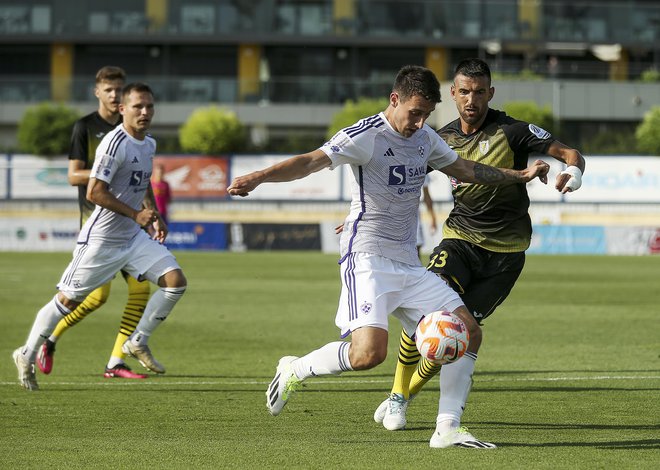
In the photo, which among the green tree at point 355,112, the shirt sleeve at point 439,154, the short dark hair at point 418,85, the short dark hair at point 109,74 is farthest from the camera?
the green tree at point 355,112

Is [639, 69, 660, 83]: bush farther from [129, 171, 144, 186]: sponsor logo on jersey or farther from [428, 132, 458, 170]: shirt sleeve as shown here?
[428, 132, 458, 170]: shirt sleeve

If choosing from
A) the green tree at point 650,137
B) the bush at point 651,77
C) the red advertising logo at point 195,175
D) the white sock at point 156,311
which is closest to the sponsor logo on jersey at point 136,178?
the white sock at point 156,311

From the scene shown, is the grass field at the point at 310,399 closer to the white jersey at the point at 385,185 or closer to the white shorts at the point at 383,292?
the white shorts at the point at 383,292

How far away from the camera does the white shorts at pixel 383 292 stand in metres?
7.04

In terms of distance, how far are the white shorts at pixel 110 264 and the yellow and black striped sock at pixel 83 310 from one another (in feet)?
1.95

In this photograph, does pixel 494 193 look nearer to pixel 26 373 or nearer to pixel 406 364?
pixel 406 364

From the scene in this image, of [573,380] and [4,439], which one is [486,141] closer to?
[573,380]

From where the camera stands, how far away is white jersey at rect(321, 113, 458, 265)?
7047 mm

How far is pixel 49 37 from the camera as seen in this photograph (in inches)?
2200

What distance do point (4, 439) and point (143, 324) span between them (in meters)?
3.60

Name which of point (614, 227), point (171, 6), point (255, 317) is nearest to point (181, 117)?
point (171, 6)

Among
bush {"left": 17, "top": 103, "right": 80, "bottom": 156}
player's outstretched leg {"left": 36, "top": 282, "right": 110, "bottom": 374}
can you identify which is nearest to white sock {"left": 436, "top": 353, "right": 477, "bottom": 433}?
player's outstretched leg {"left": 36, "top": 282, "right": 110, "bottom": 374}

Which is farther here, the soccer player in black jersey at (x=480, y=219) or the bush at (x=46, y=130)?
the bush at (x=46, y=130)

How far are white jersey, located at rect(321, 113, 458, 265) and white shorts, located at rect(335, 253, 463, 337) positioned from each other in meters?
0.08
